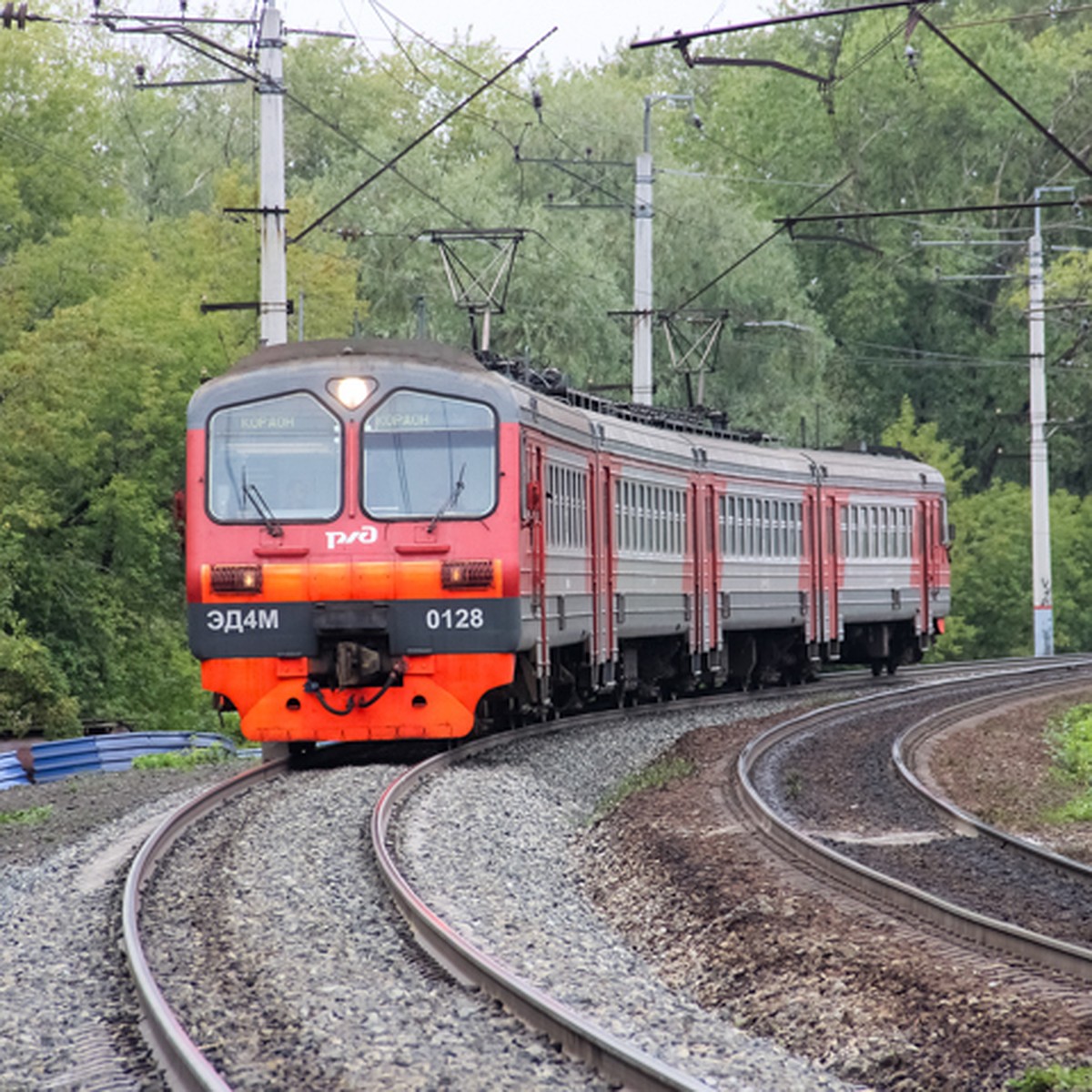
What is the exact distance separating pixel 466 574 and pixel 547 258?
91.7 ft

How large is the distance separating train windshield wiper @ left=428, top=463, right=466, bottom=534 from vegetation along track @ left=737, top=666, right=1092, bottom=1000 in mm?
2973

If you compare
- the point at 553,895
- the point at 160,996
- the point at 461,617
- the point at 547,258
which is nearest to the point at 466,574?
the point at 461,617

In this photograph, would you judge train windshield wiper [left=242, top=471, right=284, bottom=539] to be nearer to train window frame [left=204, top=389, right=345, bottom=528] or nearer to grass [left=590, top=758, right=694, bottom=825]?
train window frame [left=204, top=389, right=345, bottom=528]

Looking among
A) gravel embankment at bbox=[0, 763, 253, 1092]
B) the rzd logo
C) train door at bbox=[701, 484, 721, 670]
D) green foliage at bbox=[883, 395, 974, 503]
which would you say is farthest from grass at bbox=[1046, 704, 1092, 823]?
green foliage at bbox=[883, 395, 974, 503]

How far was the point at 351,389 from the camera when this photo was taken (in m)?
16.0

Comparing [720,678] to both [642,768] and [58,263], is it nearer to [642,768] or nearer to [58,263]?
[642,768]

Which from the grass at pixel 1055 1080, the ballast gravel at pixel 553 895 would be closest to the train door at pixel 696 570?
the ballast gravel at pixel 553 895

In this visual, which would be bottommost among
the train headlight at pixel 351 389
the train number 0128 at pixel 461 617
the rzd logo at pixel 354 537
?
the train number 0128 at pixel 461 617

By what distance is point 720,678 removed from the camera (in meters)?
26.3

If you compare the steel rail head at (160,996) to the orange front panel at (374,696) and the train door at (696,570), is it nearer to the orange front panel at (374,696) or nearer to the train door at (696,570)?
the orange front panel at (374,696)

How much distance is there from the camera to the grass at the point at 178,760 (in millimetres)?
19938

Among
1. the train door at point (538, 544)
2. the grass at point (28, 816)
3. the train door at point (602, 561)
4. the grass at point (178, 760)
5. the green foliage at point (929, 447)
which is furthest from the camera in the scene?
the green foliage at point (929, 447)

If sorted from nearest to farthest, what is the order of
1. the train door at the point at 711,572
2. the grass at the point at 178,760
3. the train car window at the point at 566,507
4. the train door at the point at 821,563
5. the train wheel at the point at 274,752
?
the train wheel at the point at 274,752, the train car window at the point at 566,507, the grass at the point at 178,760, the train door at the point at 711,572, the train door at the point at 821,563

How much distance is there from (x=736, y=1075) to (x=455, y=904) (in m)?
3.31
